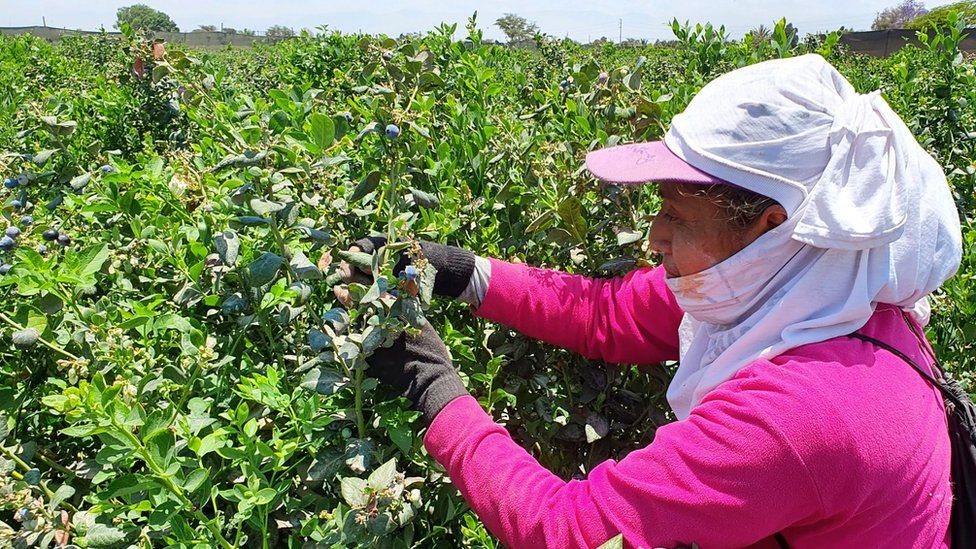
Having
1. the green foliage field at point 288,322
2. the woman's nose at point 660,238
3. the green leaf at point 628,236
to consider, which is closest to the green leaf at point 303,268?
the green foliage field at point 288,322

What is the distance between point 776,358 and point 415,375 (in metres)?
0.66

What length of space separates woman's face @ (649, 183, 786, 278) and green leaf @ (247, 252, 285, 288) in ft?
2.43

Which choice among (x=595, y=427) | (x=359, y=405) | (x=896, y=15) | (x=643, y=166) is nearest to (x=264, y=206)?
(x=359, y=405)

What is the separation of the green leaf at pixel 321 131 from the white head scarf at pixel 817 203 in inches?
26.6

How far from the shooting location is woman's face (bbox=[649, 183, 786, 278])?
4.42 ft

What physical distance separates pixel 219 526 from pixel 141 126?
8.55 feet

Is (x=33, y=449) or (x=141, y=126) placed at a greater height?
(x=141, y=126)

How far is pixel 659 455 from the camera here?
4.02 feet

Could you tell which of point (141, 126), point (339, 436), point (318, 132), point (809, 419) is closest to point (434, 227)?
point (318, 132)

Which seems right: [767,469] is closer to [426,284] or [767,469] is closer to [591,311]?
[426,284]

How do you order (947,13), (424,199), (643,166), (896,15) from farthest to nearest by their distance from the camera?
(896,15)
(947,13)
(424,199)
(643,166)

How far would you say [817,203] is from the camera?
4.03 ft

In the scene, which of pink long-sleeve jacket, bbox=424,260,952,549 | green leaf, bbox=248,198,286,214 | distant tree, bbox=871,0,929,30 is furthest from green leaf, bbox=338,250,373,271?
distant tree, bbox=871,0,929,30

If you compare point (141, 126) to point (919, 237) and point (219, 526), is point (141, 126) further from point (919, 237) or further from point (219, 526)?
point (919, 237)
